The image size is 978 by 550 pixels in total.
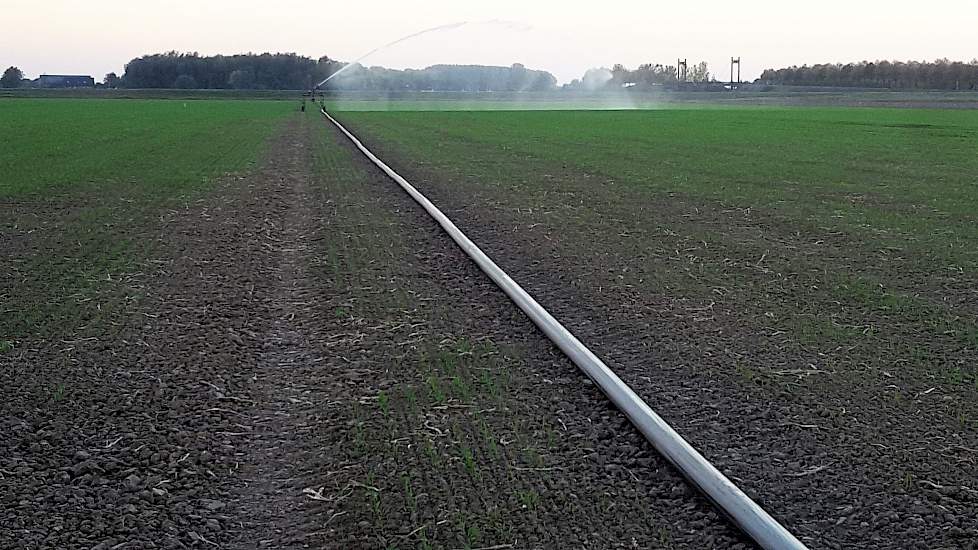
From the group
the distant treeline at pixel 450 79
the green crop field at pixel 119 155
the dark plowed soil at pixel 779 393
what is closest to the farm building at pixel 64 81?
the distant treeline at pixel 450 79

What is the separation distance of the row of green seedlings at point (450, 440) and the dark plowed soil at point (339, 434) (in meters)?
0.01

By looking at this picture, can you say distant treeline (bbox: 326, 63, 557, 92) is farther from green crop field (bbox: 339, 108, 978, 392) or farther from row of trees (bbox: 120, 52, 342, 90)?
green crop field (bbox: 339, 108, 978, 392)

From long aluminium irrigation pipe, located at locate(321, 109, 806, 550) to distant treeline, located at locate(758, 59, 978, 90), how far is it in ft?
399

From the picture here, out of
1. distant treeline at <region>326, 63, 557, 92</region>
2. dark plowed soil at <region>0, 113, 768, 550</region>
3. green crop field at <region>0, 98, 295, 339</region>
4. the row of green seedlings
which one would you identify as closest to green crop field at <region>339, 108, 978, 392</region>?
dark plowed soil at <region>0, 113, 768, 550</region>

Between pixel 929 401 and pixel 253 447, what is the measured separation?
3.42 m

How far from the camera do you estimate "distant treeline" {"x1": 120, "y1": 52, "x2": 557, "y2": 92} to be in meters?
88.7

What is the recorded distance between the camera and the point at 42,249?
1014cm

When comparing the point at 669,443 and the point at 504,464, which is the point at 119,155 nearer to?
the point at 504,464

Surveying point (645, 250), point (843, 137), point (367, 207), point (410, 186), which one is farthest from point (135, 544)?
point (843, 137)

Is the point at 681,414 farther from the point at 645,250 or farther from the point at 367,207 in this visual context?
the point at 367,207

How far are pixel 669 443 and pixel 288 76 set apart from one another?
415 ft

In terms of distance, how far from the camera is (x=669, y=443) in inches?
181

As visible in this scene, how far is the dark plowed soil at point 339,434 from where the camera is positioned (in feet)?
13.0

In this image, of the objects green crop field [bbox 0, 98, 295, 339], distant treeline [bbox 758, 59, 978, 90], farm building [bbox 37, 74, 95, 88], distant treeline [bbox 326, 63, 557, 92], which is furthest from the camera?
farm building [bbox 37, 74, 95, 88]
